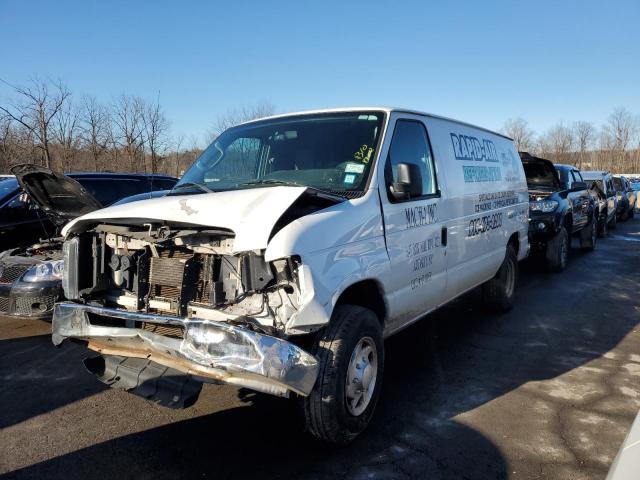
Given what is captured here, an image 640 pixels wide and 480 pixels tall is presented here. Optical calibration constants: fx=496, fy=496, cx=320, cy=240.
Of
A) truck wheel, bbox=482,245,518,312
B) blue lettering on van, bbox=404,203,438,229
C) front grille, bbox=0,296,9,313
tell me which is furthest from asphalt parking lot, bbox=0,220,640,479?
blue lettering on van, bbox=404,203,438,229

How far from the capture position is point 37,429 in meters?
3.53

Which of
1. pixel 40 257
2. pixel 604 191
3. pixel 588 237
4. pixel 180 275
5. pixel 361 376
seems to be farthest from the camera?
pixel 604 191

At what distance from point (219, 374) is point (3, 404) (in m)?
2.33

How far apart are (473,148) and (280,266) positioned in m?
3.45

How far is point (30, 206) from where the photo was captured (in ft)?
23.7

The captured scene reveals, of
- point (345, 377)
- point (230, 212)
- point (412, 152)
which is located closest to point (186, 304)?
point (230, 212)

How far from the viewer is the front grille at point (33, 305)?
5.24m

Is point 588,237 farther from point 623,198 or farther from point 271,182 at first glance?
point 271,182

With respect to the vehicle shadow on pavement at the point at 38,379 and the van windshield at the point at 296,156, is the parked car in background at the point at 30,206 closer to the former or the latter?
the vehicle shadow on pavement at the point at 38,379

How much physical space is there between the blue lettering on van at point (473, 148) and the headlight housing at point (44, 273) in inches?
173

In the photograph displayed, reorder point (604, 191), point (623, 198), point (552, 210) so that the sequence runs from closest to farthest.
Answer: point (552, 210)
point (604, 191)
point (623, 198)

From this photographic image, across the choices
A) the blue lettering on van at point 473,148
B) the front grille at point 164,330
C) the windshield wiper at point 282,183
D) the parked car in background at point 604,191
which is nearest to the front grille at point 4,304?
the front grille at point 164,330

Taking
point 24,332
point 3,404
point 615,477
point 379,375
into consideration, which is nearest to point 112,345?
point 3,404

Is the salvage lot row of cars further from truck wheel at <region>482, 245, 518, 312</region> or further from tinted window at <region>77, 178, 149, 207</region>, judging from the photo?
tinted window at <region>77, 178, 149, 207</region>
